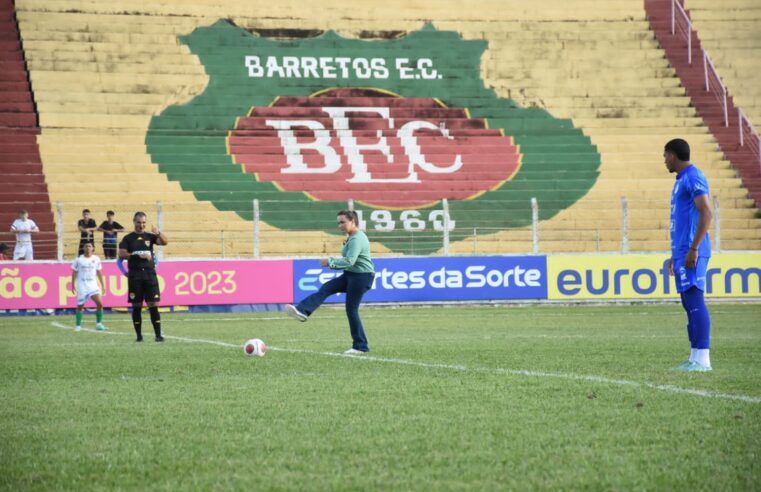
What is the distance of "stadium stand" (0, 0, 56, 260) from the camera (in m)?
28.6

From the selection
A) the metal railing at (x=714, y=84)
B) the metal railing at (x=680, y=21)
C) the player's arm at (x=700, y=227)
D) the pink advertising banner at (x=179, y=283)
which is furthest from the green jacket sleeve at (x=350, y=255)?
the metal railing at (x=680, y=21)

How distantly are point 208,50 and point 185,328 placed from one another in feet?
57.8

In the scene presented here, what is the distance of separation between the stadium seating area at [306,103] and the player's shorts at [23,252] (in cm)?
153

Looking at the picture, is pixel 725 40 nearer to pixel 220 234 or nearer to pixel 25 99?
pixel 220 234

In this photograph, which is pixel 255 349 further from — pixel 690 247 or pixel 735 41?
pixel 735 41

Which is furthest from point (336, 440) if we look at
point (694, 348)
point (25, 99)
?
point (25, 99)

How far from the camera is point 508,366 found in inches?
428

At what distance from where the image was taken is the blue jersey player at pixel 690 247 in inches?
386

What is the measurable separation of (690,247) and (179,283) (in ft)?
56.3

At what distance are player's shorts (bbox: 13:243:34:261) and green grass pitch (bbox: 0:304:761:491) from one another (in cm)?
1216

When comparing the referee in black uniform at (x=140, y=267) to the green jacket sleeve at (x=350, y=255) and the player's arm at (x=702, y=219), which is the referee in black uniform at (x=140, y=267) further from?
the player's arm at (x=702, y=219)

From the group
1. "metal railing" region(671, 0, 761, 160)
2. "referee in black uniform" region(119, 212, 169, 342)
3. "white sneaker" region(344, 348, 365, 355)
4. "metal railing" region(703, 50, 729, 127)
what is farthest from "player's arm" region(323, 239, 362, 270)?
"metal railing" region(703, 50, 729, 127)

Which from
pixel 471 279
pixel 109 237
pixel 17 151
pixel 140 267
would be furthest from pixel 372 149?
pixel 140 267

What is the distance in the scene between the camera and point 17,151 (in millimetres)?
31031
